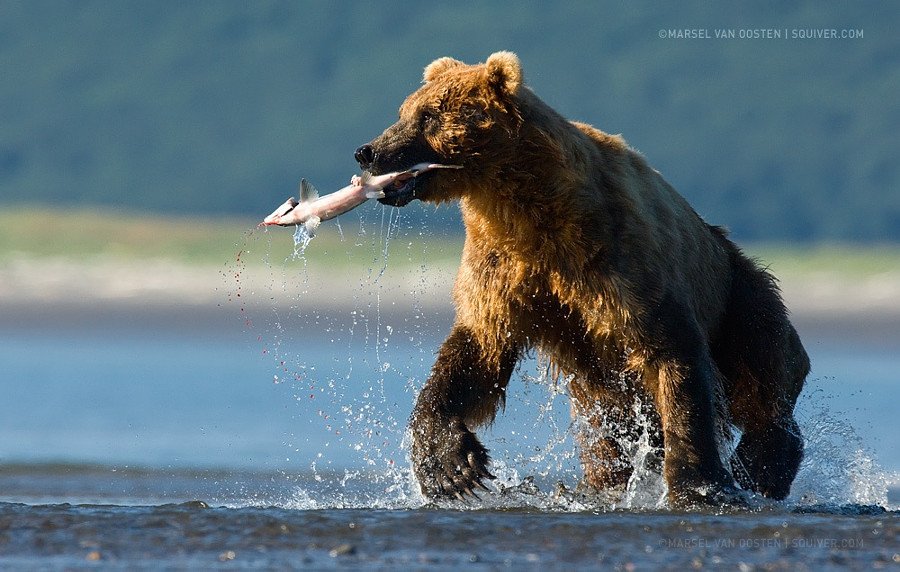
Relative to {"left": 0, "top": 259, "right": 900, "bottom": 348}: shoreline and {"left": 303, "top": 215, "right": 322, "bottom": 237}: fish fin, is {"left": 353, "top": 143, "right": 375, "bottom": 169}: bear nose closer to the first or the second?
{"left": 303, "top": 215, "right": 322, "bottom": 237}: fish fin

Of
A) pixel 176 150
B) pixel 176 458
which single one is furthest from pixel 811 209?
pixel 176 458

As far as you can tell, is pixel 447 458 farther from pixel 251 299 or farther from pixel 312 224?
pixel 251 299

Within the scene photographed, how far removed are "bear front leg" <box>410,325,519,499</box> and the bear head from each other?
774 mm

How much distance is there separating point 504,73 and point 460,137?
321 mm

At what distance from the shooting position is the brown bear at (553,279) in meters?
6.09

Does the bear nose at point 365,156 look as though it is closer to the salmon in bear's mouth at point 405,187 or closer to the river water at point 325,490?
the salmon in bear's mouth at point 405,187

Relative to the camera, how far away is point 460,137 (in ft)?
19.9

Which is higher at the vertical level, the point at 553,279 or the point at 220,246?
the point at 220,246

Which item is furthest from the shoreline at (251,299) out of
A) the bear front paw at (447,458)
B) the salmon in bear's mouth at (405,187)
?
the salmon in bear's mouth at (405,187)

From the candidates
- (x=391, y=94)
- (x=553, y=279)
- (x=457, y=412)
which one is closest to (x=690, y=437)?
(x=553, y=279)

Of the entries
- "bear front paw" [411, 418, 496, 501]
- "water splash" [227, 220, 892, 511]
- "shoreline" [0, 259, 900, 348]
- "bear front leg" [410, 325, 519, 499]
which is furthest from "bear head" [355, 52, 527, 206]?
"shoreline" [0, 259, 900, 348]

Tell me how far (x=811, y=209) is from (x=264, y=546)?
59.5 meters

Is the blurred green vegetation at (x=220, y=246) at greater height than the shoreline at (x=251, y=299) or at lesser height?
greater

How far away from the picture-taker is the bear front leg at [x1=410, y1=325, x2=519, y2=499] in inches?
249
